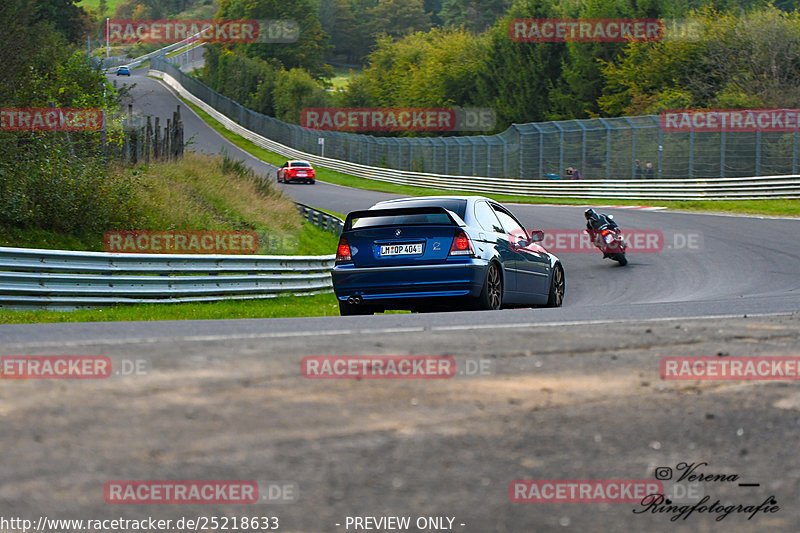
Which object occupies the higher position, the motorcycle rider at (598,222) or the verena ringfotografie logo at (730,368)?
the verena ringfotografie logo at (730,368)

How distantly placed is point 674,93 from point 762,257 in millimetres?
37806

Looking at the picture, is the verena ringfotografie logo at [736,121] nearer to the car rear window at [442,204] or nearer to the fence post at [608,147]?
the fence post at [608,147]

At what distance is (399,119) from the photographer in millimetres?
89688

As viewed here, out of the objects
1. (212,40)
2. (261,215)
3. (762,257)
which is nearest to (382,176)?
(261,215)

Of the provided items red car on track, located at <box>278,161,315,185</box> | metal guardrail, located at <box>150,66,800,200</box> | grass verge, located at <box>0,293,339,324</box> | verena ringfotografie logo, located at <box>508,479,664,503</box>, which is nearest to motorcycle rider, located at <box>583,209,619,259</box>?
grass verge, located at <box>0,293,339,324</box>

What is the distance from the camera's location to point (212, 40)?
136375 mm

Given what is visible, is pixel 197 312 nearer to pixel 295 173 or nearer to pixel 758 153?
pixel 758 153

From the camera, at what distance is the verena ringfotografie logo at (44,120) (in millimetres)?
21722

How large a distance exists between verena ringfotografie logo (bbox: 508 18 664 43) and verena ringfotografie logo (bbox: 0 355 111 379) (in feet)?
200

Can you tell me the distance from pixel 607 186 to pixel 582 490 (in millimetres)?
40598

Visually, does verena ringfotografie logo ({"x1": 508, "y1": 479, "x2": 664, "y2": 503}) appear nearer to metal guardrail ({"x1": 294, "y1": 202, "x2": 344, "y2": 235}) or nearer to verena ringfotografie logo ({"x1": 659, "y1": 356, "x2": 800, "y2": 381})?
verena ringfotografie logo ({"x1": 659, "y1": 356, "x2": 800, "y2": 381})

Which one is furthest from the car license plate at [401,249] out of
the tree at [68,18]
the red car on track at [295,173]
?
the tree at [68,18]

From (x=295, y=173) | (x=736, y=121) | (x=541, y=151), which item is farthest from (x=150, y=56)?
(x=736, y=121)

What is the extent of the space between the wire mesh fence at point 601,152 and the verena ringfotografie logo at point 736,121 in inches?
8.9
